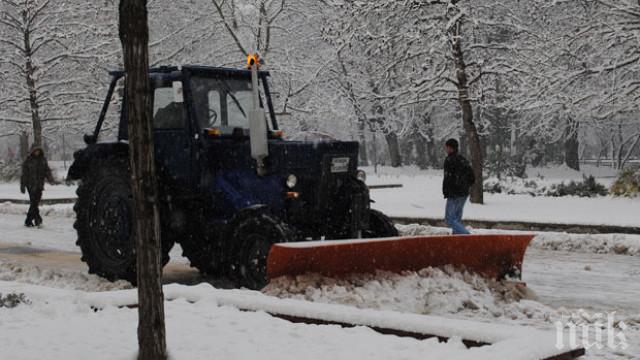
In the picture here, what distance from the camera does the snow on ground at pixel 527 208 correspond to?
15.8 meters

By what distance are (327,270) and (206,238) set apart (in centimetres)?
189

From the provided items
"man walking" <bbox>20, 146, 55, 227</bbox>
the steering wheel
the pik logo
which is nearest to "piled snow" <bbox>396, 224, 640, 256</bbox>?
the pik logo

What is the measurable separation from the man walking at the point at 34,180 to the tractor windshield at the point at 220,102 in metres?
9.39

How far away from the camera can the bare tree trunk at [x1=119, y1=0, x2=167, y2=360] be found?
516 cm

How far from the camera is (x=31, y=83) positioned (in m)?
28.8

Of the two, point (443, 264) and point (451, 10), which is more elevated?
point (451, 10)

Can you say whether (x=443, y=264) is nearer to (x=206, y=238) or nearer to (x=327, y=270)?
(x=327, y=270)

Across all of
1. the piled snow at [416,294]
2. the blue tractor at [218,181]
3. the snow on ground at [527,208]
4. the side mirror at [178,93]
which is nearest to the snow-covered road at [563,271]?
the piled snow at [416,294]

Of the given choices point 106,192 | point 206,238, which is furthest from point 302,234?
point 106,192

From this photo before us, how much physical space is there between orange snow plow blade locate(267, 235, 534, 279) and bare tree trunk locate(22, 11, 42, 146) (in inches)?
882

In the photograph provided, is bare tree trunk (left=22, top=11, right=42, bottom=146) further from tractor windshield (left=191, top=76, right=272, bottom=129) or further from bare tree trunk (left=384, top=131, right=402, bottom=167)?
bare tree trunk (left=384, top=131, right=402, bottom=167)

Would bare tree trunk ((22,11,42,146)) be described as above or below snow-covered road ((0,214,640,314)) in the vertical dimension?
above

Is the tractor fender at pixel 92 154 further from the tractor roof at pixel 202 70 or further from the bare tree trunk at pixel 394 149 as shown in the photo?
the bare tree trunk at pixel 394 149

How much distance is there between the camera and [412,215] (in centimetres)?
1702
